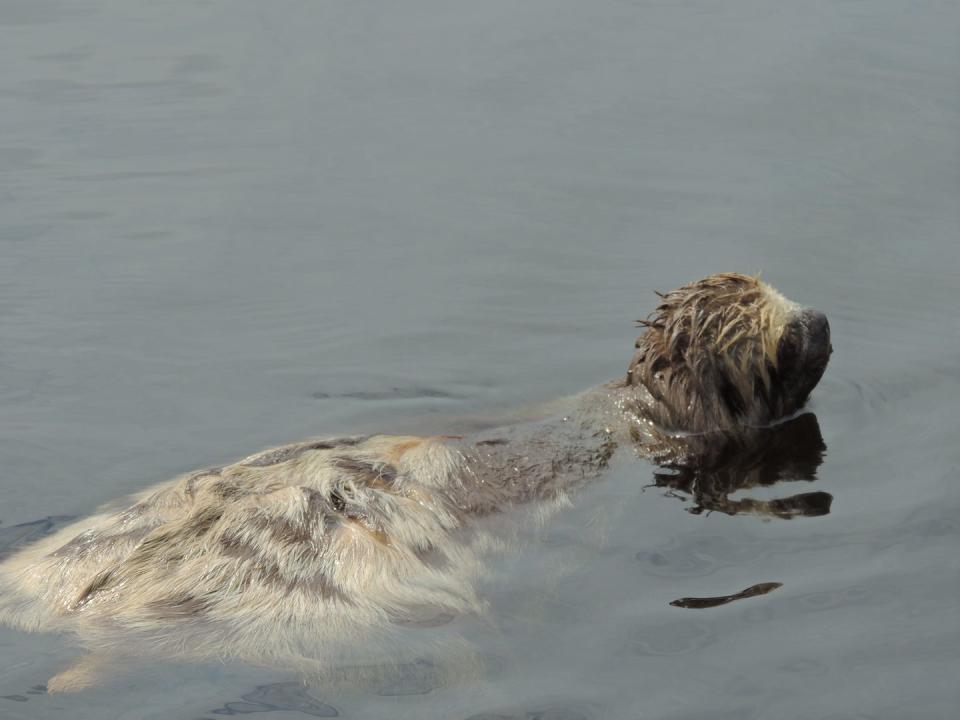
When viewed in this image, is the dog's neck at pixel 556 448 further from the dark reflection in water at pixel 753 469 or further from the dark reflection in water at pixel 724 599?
the dark reflection in water at pixel 724 599

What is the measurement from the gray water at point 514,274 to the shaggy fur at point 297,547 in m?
0.18

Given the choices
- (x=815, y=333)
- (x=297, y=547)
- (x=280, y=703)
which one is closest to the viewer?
(x=280, y=703)

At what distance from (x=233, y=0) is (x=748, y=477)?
8.47 meters

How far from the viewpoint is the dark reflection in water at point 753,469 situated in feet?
28.5

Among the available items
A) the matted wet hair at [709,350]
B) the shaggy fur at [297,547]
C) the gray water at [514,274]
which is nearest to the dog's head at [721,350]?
the matted wet hair at [709,350]

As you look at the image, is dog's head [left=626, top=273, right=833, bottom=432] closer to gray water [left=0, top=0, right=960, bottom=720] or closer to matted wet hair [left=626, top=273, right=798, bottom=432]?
matted wet hair [left=626, top=273, right=798, bottom=432]

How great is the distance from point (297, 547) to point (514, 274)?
14.6 feet

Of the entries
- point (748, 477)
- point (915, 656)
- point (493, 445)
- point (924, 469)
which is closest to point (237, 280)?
point (493, 445)

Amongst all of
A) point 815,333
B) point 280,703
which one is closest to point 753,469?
point 815,333

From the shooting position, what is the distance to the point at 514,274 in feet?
37.4

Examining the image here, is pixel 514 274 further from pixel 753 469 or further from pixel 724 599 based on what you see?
pixel 724 599

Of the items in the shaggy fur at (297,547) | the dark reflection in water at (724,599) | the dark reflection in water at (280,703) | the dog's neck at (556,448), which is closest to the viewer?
the dark reflection in water at (280,703)

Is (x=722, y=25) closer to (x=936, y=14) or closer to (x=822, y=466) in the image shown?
(x=936, y=14)

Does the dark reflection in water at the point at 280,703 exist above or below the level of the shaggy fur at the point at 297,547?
below
